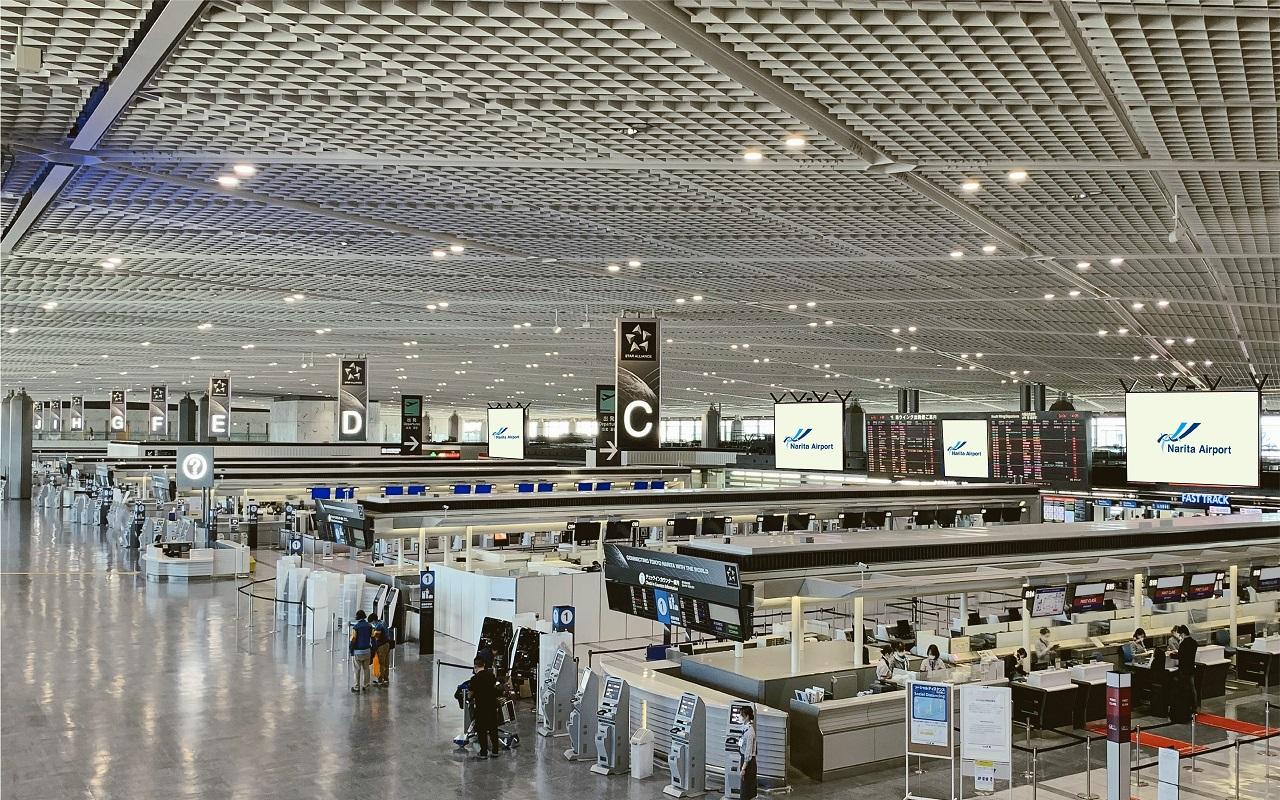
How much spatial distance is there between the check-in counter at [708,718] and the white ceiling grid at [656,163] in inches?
193

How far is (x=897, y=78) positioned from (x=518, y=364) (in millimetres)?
30795

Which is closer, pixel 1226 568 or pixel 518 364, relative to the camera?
pixel 1226 568

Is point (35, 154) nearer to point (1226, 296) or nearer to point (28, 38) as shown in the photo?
point (28, 38)

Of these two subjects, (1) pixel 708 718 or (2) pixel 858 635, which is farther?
(2) pixel 858 635

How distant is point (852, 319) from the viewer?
2262 centimetres

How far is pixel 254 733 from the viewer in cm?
1162

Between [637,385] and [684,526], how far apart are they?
36.6ft

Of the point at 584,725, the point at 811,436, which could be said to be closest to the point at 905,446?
the point at 811,436

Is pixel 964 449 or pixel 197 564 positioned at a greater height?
pixel 964 449

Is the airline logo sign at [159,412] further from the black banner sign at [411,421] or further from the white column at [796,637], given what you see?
the white column at [796,637]

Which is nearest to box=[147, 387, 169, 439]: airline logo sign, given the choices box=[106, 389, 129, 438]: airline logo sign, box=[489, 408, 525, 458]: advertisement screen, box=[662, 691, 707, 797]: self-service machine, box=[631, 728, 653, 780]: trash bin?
box=[106, 389, 129, 438]: airline logo sign

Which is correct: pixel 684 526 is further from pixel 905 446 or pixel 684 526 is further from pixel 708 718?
pixel 708 718

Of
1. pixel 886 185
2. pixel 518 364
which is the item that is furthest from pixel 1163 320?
pixel 518 364

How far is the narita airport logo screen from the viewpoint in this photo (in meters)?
18.4
